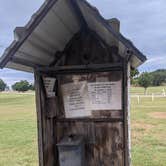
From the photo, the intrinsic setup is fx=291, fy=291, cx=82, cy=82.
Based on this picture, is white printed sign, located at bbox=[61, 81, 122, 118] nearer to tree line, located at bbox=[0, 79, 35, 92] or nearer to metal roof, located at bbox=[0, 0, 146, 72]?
metal roof, located at bbox=[0, 0, 146, 72]

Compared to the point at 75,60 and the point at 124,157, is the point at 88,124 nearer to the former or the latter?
the point at 124,157

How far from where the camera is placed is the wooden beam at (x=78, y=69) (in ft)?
12.7

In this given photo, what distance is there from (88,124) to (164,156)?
3.39m

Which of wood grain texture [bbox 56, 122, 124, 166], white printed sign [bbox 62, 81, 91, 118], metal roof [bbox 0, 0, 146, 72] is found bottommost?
wood grain texture [bbox 56, 122, 124, 166]

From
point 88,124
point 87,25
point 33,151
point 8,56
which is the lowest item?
point 33,151

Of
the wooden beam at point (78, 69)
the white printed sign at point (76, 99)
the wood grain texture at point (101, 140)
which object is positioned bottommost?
the wood grain texture at point (101, 140)

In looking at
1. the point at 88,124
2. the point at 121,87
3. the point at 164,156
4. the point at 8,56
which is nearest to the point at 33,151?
the point at 164,156

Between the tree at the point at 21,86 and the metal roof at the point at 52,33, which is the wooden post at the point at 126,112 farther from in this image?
the tree at the point at 21,86

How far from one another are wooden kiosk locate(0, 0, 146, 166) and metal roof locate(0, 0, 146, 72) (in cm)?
2

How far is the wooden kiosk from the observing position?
3.78m

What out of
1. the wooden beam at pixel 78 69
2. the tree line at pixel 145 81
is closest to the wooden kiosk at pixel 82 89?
the wooden beam at pixel 78 69

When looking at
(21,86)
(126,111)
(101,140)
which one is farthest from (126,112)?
(21,86)

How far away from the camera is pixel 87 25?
13.1ft

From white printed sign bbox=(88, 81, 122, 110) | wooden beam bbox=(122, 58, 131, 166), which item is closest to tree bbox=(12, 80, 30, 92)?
white printed sign bbox=(88, 81, 122, 110)
